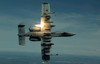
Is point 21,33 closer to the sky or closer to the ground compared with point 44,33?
closer to the sky

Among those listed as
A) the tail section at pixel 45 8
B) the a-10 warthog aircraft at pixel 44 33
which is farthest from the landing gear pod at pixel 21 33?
the tail section at pixel 45 8

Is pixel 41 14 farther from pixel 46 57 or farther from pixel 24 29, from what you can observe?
pixel 46 57

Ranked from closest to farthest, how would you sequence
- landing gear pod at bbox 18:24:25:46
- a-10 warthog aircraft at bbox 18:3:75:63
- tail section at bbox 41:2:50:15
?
a-10 warthog aircraft at bbox 18:3:75:63
tail section at bbox 41:2:50:15
landing gear pod at bbox 18:24:25:46

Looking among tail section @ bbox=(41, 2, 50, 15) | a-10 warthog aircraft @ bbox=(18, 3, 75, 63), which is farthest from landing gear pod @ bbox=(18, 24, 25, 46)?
tail section @ bbox=(41, 2, 50, 15)

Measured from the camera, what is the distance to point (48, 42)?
80.1m

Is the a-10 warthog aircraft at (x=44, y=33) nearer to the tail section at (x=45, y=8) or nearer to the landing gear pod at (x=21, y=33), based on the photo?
the tail section at (x=45, y=8)

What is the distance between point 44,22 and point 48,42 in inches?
278

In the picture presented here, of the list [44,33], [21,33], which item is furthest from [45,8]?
[21,33]

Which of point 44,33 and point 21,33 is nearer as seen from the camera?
point 44,33

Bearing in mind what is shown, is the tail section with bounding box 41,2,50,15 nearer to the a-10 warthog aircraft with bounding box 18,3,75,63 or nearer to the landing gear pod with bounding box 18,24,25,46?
the a-10 warthog aircraft with bounding box 18,3,75,63

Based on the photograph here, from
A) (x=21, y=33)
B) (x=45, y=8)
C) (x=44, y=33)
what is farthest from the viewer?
(x=21, y=33)

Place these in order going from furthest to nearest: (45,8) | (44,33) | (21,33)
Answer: (21,33)
(45,8)
(44,33)

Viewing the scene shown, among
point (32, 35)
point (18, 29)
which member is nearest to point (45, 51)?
point (32, 35)

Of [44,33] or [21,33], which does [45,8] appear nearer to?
[44,33]
